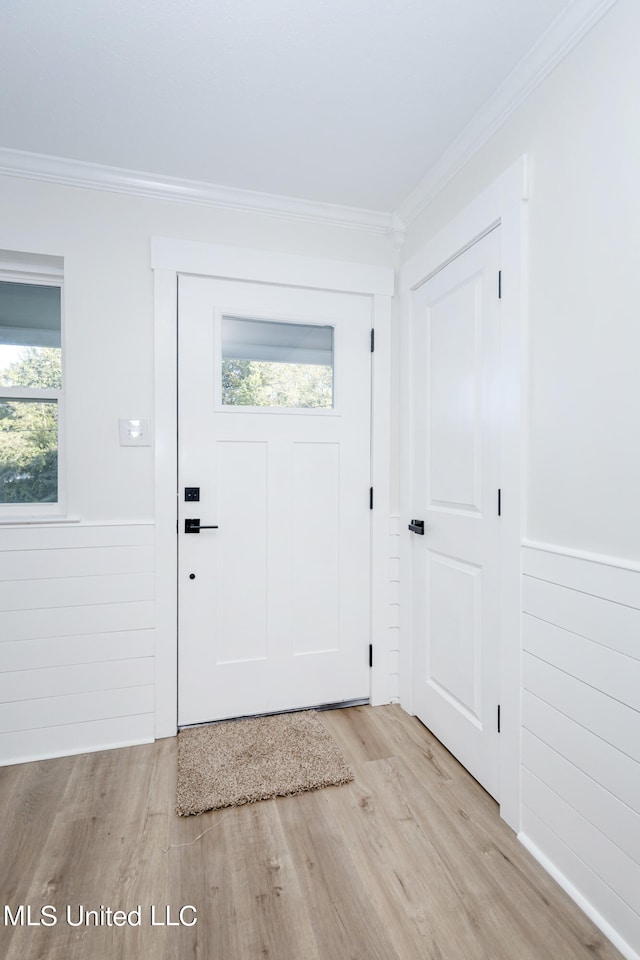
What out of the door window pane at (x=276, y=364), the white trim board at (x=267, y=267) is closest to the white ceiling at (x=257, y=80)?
the white trim board at (x=267, y=267)

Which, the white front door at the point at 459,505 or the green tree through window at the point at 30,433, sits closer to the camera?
the white front door at the point at 459,505

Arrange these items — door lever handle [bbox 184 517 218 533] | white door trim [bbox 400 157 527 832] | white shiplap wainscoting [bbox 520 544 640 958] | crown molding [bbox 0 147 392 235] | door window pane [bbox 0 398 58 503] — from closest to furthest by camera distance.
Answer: white shiplap wainscoting [bbox 520 544 640 958] → white door trim [bbox 400 157 527 832] → crown molding [bbox 0 147 392 235] → door window pane [bbox 0 398 58 503] → door lever handle [bbox 184 517 218 533]

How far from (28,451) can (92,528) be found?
455 mm

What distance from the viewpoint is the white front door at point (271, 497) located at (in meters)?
2.19

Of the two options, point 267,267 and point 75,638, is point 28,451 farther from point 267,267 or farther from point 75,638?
point 267,267

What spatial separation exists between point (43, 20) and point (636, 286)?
5.85 ft

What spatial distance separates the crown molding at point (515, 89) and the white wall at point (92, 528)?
1067mm

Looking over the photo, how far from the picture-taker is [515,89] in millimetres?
1549

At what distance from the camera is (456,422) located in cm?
196

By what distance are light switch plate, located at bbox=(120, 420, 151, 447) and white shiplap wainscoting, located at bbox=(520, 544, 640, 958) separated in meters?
1.60

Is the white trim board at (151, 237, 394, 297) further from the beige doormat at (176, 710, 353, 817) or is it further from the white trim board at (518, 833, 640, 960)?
the white trim board at (518, 833, 640, 960)

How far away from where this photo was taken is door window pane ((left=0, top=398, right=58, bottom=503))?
2074 millimetres

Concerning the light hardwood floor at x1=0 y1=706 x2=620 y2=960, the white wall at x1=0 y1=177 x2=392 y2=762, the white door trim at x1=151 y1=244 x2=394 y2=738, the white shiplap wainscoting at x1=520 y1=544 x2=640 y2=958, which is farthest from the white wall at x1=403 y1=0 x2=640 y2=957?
the white wall at x1=0 y1=177 x2=392 y2=762

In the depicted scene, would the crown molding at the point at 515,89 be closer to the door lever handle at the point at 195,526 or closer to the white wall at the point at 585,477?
the white wall at the point at 585,477
